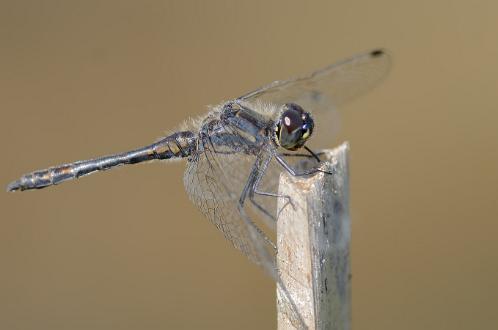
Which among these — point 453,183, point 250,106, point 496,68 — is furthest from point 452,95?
point 250,106

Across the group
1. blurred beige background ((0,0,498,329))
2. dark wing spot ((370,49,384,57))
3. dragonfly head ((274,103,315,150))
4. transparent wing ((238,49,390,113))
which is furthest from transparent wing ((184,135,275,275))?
blurred beige background ((0,0,498,329))

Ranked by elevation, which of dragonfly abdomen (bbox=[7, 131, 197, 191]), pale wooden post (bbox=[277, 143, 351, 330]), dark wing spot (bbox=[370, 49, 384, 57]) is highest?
dark wing spot (bbox=[370, 49, 384, 57])

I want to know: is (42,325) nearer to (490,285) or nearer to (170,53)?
(170,53)

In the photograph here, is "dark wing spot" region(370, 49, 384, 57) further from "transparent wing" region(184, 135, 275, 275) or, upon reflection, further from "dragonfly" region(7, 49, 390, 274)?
"transparent wing" region(184, 135, 275, 275)

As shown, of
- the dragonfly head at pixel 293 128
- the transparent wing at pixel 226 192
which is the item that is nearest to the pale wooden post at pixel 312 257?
the transparent wing at pixel 226 192

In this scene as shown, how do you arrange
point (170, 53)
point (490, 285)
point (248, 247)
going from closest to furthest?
point (248, 247) < point (490, 285) < point (170, 53)

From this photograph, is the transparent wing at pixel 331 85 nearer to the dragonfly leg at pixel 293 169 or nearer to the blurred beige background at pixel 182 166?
the dragonfly leg at pixel 293 169

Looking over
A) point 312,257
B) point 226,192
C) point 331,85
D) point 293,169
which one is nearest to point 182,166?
point 331,85

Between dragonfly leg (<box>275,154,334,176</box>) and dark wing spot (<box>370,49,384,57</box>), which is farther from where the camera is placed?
dark wing spot (<box>370,49,384,57</box>)
